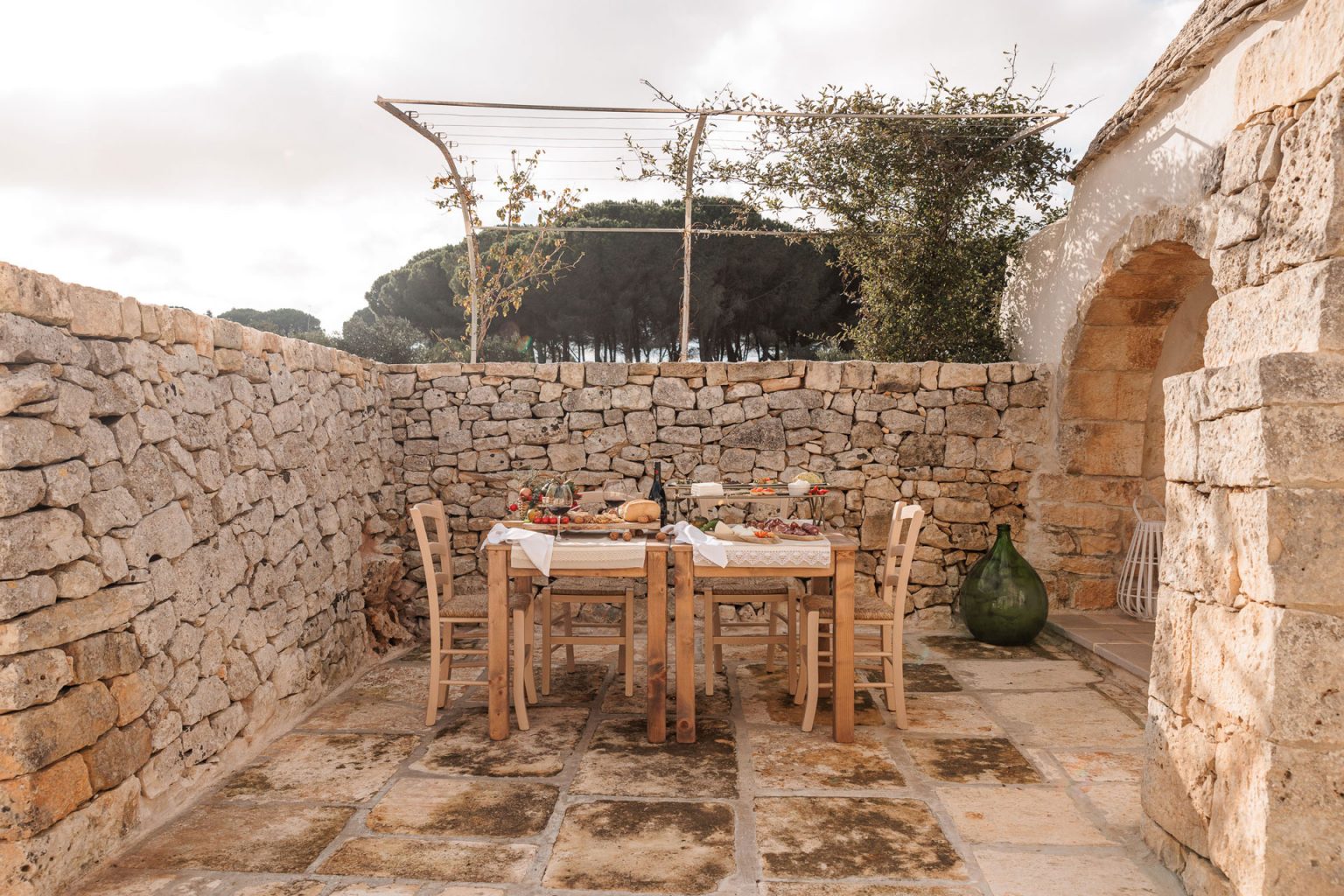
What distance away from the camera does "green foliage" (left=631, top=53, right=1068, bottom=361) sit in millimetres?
6207

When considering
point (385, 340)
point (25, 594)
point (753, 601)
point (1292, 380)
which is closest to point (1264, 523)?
point (1292, 380)

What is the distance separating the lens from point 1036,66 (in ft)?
20.0

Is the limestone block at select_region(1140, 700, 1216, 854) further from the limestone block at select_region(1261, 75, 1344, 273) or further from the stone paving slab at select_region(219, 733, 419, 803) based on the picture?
the stone paving slab at select_region(219, 733, 419, 803)

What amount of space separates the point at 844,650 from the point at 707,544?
0.72m

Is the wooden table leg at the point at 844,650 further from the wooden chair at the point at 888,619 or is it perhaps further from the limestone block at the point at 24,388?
the limestone block at the point at 24,388

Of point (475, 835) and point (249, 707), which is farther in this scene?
point (249, 707)

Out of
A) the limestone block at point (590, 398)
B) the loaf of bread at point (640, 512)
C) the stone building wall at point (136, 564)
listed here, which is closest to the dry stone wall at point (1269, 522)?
the loaf of bread at point (640, 512)

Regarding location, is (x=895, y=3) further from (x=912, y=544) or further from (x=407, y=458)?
(x=407, y=458)

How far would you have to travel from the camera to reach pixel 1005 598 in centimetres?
489

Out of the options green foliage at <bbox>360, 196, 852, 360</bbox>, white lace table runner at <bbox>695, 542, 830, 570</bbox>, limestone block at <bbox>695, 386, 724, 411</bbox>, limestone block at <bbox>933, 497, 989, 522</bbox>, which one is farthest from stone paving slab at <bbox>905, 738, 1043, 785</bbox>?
green foliage at <bbox>360, 196, 852, 360</bbox>

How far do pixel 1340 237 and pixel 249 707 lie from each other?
148 inches

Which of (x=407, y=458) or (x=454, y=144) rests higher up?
(x=454, y=144)

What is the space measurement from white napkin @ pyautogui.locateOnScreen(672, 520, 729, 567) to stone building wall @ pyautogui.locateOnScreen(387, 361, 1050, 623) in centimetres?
192

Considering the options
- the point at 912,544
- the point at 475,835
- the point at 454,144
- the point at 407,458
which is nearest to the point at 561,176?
the point at 454,144
